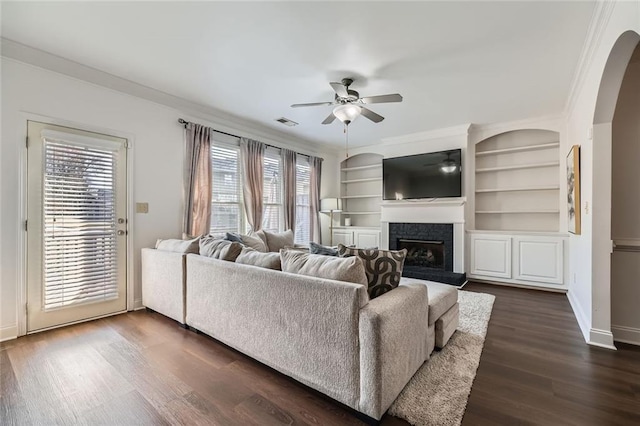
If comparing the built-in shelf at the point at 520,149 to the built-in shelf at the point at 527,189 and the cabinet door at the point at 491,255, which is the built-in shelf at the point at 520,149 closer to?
the built-in shelf at the point at 527,189

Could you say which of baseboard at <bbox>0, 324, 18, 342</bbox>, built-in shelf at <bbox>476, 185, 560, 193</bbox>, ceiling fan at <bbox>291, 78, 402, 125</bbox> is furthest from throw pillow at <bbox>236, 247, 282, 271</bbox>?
built-in shelf at <bbox>476, 185, 560, 193</bbox>

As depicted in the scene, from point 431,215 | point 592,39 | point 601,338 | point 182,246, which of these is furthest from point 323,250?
point 431,215

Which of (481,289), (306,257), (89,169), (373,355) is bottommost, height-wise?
(481,289)

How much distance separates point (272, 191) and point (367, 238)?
7.48ft

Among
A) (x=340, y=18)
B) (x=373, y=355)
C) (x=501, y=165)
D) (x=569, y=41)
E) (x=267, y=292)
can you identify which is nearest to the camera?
(x=373, y=355)

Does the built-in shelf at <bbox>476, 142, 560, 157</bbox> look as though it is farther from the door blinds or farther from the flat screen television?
the door blinds

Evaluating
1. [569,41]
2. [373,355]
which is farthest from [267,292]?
[569,41]

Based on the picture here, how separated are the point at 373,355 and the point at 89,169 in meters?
3.42

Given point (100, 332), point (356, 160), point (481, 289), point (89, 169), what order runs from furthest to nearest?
point (356, 160) → point (481, 289) → point (89, 169) → point (100, 332)

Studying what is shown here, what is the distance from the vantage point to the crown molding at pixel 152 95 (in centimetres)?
264

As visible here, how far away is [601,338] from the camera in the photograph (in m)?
2.49

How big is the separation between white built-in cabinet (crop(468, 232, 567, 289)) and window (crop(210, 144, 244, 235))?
4.02m

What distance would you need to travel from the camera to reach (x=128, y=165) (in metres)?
3.35

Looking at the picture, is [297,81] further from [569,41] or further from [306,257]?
[569,41]
